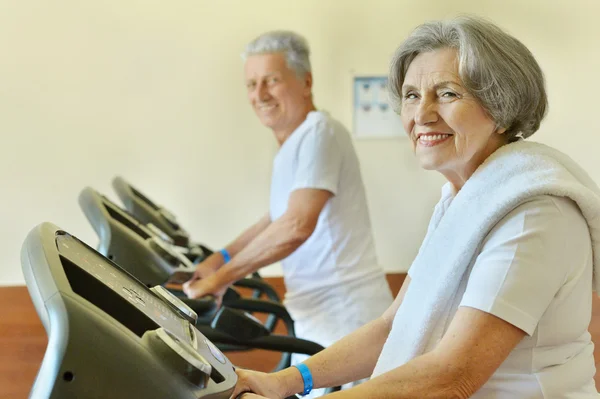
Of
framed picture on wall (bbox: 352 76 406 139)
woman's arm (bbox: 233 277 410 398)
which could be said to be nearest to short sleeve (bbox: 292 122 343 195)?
woman's arm (bbox: 233 277 410 398)

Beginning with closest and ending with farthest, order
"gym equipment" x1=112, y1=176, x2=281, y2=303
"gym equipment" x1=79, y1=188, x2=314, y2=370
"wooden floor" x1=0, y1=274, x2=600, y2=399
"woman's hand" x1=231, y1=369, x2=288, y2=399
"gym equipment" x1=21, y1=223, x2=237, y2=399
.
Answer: "gym equipment" x1=21, y1=223, x2=237, y2=399, "woman's hand" x1=231, y1=369, x2=288, y2=399, "gym equipment" x1=79, y1=188, x2=314, y2=370, "gym equipment" x1=112, y1=176, x2=281, y2=303, "wooden floor" x1=0, y1=274, x2=600, y2=399

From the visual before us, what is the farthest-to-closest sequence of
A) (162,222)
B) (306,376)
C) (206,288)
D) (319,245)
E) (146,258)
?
(162,222), (319,245), (206,288), (146,258), (306,376)

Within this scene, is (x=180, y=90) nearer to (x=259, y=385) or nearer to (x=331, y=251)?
(x=331, y=251)

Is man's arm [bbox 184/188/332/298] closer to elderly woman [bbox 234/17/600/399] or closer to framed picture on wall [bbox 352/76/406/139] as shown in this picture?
elderly woman [bbox 234/17/600/399]

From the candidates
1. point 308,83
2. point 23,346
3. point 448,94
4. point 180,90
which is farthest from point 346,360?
point 180,90

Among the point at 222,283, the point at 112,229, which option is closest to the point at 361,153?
the point at 222,283

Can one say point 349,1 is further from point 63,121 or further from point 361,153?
point 63,121

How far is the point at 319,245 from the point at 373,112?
1986 millimetres

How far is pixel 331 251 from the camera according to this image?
2.27 metres

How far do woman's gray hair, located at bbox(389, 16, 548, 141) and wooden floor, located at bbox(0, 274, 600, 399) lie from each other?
2.13 m

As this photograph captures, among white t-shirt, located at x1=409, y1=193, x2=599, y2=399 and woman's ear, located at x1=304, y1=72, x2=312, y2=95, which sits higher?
woman's ear, located at x1=304, y1=72, x2=312, y2=95

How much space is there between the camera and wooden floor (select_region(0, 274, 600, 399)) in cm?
326

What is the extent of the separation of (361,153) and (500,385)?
120 inches

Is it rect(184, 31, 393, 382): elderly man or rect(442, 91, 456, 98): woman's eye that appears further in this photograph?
rect(184, 31, 393, 382): elderly man
